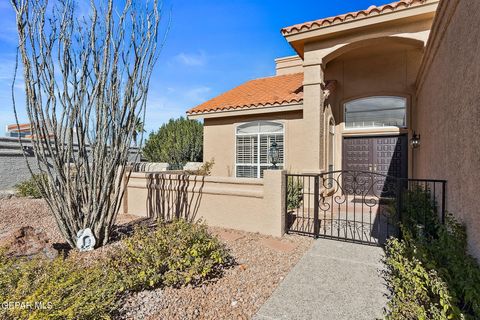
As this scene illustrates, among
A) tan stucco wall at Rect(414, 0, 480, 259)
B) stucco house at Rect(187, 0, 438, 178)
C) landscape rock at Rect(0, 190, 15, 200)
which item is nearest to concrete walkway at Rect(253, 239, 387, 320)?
tan stucco wall at Rect(414, 0, 480, 259)

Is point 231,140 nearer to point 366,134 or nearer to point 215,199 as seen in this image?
point 215,199

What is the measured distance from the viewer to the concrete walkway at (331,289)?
9.61 ft

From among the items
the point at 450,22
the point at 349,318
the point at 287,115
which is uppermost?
the point at 450,22

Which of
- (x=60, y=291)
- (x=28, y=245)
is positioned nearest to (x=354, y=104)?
(x=60, y=291)

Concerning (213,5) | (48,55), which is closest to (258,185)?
(48,55)

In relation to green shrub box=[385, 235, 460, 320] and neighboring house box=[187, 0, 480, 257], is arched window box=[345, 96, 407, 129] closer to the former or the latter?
neighboring house box=[187, 0, 480, 257]

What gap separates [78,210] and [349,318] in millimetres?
4731

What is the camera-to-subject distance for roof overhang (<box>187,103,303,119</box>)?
351 inches

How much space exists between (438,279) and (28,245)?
20.4ft

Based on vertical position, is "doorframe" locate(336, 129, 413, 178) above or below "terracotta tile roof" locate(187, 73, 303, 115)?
below

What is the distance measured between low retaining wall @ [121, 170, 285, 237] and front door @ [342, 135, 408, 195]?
500 cm

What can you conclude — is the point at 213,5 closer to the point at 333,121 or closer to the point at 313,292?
the point at 333,121

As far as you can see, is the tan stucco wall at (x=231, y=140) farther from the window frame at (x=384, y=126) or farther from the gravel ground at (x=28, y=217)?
the gravel ground at (x=28, y=217)

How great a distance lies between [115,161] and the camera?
15.5 ft
